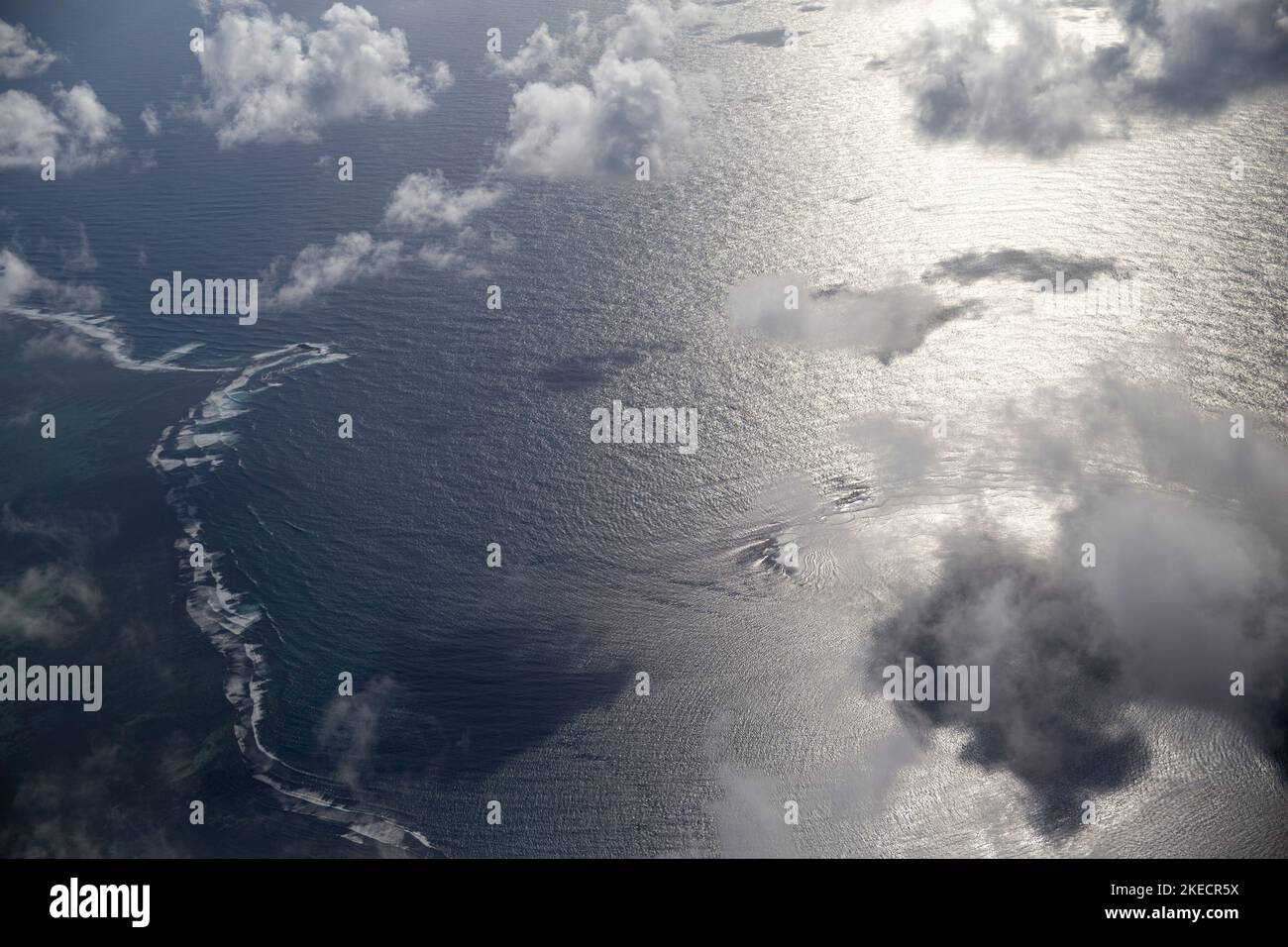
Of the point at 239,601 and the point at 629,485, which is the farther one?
the point at 629,485

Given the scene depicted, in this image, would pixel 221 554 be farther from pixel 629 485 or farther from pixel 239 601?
pixel 629 485

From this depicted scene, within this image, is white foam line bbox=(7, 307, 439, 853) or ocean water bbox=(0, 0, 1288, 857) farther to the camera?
white foam line bbox=(7, 307, 439, 853)

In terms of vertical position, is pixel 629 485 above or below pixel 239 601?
above

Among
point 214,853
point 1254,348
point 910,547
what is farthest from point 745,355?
point 214,853

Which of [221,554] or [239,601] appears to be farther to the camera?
[221,554]

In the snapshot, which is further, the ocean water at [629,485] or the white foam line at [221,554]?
the white foam line at [221,554]

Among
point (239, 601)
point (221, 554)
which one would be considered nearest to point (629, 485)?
point (239, 601)

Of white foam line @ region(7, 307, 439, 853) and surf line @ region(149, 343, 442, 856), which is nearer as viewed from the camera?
surf line @ region(149, 343, 442, 856)

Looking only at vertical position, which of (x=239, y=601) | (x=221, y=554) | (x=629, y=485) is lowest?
(x=239, y=601)
